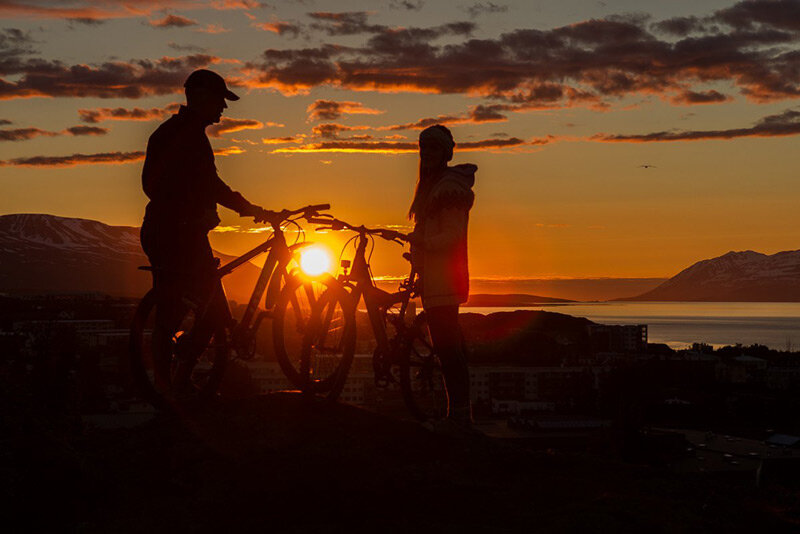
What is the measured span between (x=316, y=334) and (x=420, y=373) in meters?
1.87

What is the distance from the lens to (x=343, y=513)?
7.85m

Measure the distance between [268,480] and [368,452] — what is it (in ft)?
3.71

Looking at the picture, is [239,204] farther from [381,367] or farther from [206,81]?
[381,367]

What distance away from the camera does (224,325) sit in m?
9.82

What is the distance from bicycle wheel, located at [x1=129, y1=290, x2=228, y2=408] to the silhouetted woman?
2200mm

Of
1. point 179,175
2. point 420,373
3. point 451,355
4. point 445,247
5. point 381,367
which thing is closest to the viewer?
point 179,175

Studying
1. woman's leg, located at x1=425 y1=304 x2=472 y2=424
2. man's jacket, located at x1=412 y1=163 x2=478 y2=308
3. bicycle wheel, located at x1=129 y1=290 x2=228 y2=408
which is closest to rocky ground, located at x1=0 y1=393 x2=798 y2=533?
bicycle wheel, located at x1=129 y1=290 x2=228 y2=408

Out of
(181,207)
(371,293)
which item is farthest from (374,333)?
(181,207)

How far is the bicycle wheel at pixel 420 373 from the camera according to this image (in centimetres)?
1127

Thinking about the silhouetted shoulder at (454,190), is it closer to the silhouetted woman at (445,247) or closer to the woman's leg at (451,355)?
the silhouetted woman at (445,247)

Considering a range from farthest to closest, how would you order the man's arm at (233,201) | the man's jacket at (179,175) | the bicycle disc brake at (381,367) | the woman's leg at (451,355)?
the bicycle disc brake at (381,367), the woman's leg at (451,355), the man's arm at (233,201), the man's jacket at (179,175)

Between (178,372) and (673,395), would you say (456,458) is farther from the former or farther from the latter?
(673,395)

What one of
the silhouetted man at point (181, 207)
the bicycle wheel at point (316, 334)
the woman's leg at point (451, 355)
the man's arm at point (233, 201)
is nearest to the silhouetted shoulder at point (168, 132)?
the silhouetted man at point (181, 207)

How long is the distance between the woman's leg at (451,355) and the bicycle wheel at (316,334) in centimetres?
89
